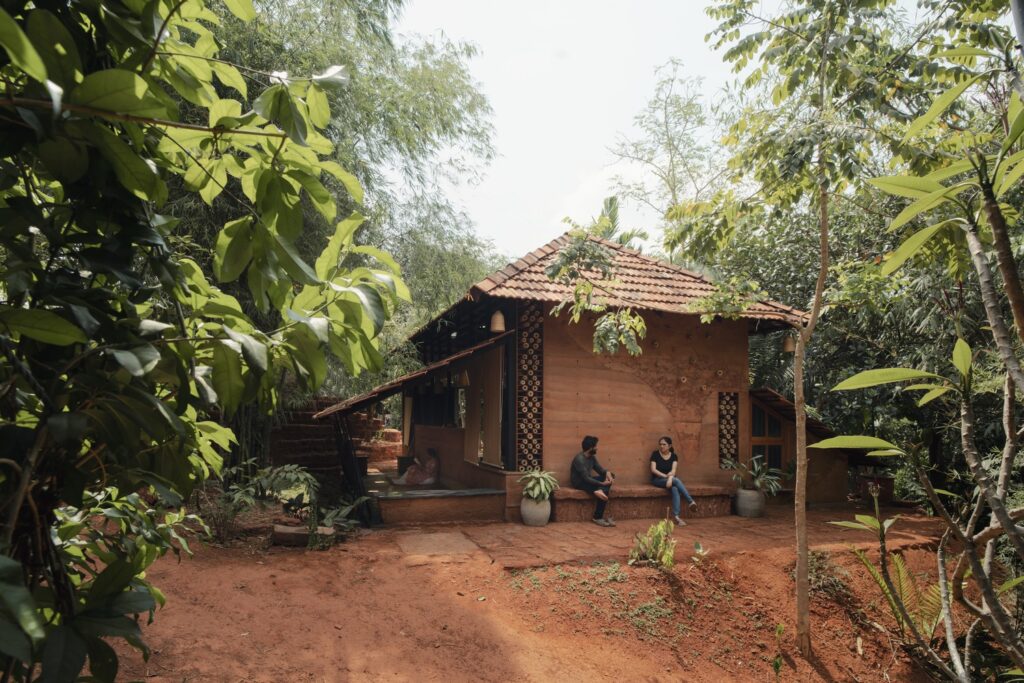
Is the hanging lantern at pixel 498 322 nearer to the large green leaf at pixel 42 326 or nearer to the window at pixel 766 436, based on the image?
the window at pixel 766 436

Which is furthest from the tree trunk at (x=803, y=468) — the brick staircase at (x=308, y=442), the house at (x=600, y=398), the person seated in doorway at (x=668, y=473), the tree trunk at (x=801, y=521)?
the brick staircase at (x=308, y=442)

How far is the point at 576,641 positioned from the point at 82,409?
4710 millimetres

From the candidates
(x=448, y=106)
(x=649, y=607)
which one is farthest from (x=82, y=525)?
(x=448, y=106)

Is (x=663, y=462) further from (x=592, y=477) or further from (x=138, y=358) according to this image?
(x=138, y=358)

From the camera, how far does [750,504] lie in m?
8.94

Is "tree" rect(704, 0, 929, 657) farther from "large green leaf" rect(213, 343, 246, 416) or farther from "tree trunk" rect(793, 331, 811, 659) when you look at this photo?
"large green leaf" rect(213, 343, 246, 416)

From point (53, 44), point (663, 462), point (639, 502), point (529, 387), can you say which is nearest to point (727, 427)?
point (663, 462)

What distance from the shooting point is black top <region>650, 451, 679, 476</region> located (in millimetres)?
8719

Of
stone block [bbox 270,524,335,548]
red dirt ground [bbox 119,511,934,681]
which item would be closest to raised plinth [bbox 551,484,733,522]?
red dirt ground [bbox 119,511,934,681]

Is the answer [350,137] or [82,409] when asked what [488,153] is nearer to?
[350,137]

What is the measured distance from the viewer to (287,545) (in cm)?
654

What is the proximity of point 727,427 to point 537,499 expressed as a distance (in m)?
3.66

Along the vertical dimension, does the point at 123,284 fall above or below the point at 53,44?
below

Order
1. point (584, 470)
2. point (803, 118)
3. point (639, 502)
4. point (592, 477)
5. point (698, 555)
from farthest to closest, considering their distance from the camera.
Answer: point (639, 502) → point (592, 477) → point (584, 470) → point (698, 555) → point (803, 118)
